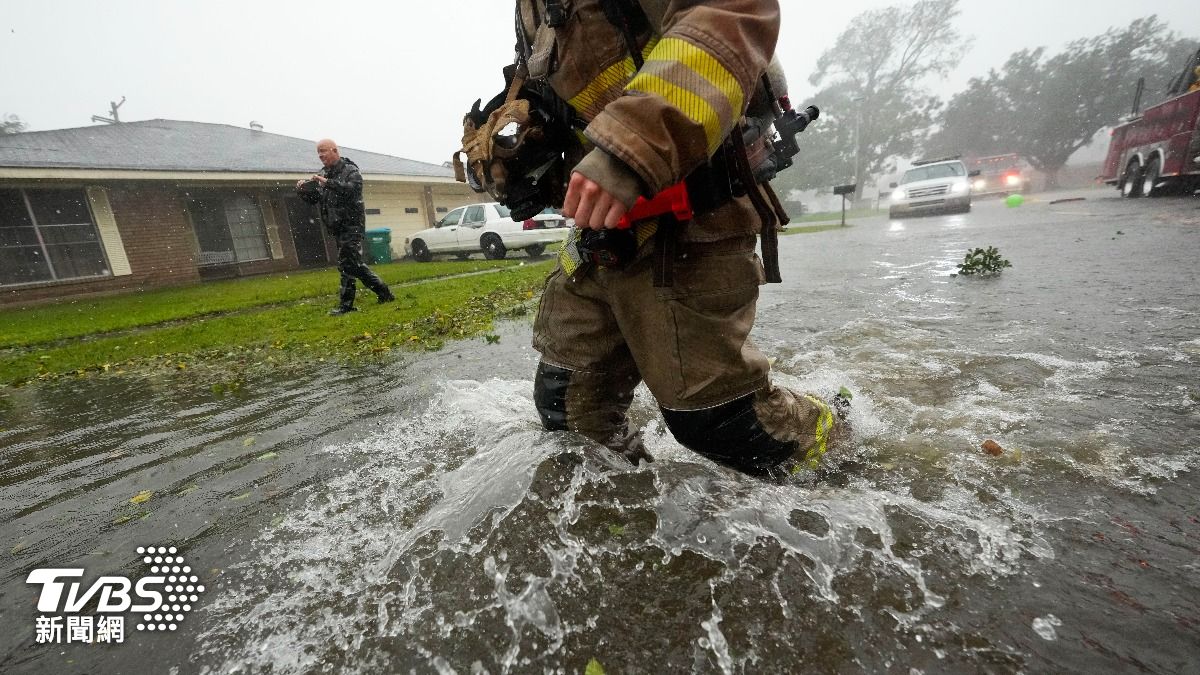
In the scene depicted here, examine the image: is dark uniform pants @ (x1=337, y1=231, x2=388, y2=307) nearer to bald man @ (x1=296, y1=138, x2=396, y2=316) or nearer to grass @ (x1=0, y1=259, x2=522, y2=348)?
bald man @ (x1=296, y1=138, x2=396, y2=316)

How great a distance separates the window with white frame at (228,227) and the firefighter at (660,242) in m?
17.0

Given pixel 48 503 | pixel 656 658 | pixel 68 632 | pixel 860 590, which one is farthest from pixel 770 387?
pixel 48 503

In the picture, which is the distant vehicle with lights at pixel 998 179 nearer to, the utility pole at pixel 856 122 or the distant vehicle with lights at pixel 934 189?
the distant vehicle with lights at pixel 934 189

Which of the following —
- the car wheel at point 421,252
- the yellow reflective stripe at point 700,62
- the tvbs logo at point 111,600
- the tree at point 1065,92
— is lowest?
the tvbs logo at point 111,600

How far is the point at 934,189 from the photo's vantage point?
14961 millimetres

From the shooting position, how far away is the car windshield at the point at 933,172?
589 inches

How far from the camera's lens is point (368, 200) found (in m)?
17.9

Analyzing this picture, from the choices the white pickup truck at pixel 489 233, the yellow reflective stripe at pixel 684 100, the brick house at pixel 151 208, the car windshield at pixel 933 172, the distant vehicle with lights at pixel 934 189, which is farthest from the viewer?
the car windshield at pixel 933 172

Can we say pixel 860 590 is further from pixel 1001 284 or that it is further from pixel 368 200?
pixel 368 200

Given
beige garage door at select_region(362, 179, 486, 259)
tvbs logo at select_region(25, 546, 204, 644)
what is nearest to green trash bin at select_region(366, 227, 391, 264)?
beige garage door at select_region(362, 179, 486, 259)

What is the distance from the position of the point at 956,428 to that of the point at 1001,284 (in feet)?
11.4

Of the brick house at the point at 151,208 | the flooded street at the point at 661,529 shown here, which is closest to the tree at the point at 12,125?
the brick house at the point at 151,208

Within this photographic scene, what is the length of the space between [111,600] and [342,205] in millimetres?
5902

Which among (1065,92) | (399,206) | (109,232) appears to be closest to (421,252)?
(399,206)
